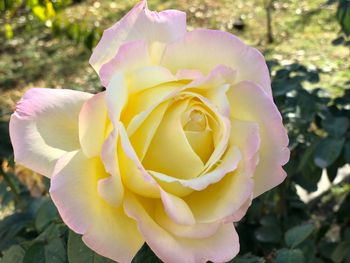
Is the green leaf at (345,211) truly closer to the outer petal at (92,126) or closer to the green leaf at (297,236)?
the green leaf at (297,236)

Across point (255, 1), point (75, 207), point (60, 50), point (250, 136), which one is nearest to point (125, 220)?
point (75, 207)

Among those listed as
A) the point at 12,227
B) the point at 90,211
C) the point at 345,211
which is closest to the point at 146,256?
the point at 90,211

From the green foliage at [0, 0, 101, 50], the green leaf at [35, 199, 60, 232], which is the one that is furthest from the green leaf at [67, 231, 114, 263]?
the green foliage at [0, 0, 101, 50]

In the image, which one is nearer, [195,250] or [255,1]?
[195,250]

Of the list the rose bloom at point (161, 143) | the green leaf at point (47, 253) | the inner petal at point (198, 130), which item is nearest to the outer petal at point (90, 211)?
the rose bloom at point (161, 143)

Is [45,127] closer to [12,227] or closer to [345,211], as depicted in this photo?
[12,227]

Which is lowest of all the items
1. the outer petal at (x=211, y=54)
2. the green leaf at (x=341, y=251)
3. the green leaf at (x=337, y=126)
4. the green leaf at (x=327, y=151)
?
the green leaf at (x=341, y=251)

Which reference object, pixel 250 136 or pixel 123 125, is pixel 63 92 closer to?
pixel 123 125
